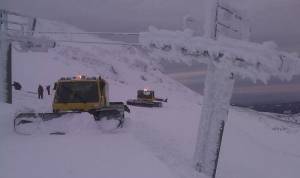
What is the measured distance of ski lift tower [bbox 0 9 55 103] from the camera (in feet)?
79.7

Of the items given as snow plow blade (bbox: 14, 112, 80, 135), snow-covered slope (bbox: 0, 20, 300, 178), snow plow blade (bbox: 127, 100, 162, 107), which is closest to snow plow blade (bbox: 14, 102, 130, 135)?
snow plow blade (bbox: 14, 112, 80, 135)

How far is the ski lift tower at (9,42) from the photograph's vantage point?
957 inches

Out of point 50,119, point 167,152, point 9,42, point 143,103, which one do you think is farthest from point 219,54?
point 143,103

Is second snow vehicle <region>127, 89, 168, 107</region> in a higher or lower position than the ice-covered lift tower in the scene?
lower

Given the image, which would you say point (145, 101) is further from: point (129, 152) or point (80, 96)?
point (129, 152)

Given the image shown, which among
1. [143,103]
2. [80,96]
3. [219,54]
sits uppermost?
[219,54]

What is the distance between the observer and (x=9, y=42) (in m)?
25.7

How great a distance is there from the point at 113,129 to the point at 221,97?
4.81 m

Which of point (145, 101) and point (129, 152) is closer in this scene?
point (129, 152)

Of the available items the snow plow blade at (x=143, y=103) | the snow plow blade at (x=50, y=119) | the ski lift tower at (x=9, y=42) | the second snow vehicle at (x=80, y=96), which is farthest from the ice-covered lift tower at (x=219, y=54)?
the snow plow blade at (x=143, y=103)

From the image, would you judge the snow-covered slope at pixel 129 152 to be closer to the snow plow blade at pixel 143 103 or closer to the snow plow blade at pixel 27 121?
the snow plow blade at pixel 27 121

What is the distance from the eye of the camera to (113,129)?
16.9 metres

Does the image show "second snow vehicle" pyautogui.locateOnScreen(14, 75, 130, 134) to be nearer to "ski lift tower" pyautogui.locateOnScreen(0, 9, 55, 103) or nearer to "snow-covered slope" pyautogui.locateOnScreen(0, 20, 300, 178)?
"snow-covered slope" pyautogui.locateOnScreen(0, 20, 300, 178)

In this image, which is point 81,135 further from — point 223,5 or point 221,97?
point 223,5
